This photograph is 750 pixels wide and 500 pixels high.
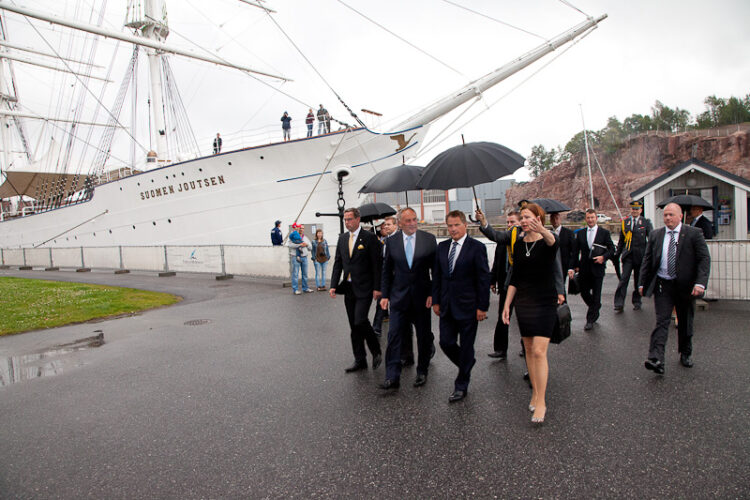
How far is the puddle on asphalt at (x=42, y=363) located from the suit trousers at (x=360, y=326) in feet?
11.7

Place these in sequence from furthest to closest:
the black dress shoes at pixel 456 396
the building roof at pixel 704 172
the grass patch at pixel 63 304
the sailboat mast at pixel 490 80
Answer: the sailboat mast at pixel 490 80, the building roof at pixel 704 172, the grass patch at pixel 63 304, the black dress shoes at pixel 456 396

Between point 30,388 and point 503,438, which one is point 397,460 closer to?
point 503,438

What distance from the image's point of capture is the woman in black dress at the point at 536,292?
3482 mm

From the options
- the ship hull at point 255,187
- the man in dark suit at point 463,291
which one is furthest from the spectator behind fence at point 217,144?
the man in dark suit at point 463,291

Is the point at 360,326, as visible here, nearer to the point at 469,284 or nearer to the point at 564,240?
the point at 469,284

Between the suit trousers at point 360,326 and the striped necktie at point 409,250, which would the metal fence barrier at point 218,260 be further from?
the suit trousers at point 360,326

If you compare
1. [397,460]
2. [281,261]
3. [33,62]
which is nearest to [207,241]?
[281,261]

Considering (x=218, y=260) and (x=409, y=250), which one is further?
(x=218, y=260)

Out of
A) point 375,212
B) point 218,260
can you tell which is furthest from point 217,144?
point 375,212

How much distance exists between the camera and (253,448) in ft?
10.5

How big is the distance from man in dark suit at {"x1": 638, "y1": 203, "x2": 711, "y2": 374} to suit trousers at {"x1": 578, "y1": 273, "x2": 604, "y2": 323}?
65.2 inches

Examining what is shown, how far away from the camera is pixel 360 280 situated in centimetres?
486

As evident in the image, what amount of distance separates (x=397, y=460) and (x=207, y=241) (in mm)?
18455

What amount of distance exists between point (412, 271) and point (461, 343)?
0.84 metres
